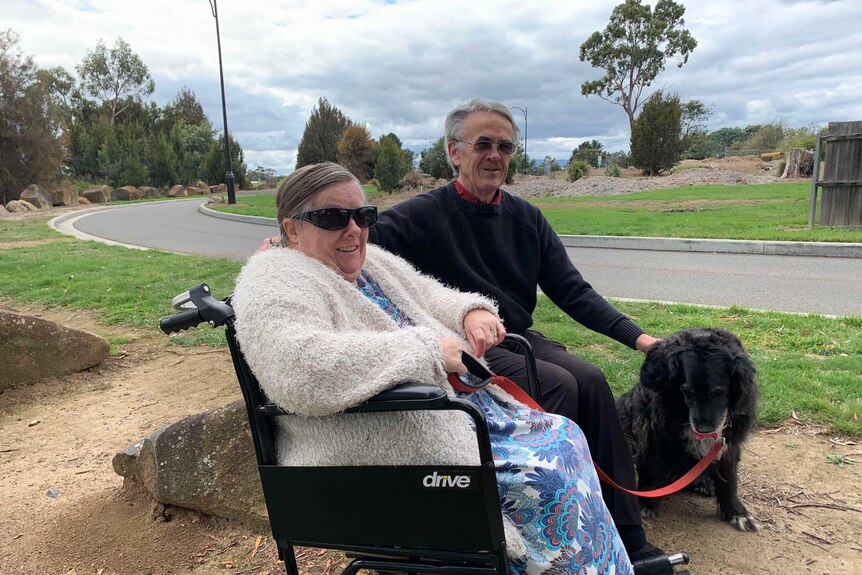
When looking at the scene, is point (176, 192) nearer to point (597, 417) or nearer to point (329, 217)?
point (329, 217)

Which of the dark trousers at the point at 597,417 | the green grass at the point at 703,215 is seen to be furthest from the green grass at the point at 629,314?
the green grass at the point at 703,215

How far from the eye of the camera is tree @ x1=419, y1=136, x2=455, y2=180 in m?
29.0

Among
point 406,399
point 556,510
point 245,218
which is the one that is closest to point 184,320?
point 406,399

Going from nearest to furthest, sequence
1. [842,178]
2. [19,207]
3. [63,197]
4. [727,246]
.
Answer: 1. [727,246]
2. [842,178]
3. [19,207]
4. [63,197]

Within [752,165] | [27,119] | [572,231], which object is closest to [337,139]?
[27,119]

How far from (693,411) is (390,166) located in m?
22.5

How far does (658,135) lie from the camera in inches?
1036

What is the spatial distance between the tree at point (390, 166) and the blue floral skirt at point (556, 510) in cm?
2277

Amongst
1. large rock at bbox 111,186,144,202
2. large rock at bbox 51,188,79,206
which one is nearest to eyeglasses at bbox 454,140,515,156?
large rock at bbox 51,188,79,206

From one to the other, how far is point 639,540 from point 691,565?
0.36 metres

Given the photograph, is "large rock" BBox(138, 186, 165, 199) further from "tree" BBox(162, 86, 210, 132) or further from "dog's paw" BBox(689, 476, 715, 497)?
"dog's paw" BBox(689, 476, 715, 497)

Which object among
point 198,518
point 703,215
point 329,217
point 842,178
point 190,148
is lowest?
point 198,518

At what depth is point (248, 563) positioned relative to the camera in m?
2.32

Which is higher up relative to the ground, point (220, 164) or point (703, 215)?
point (220, 164)
